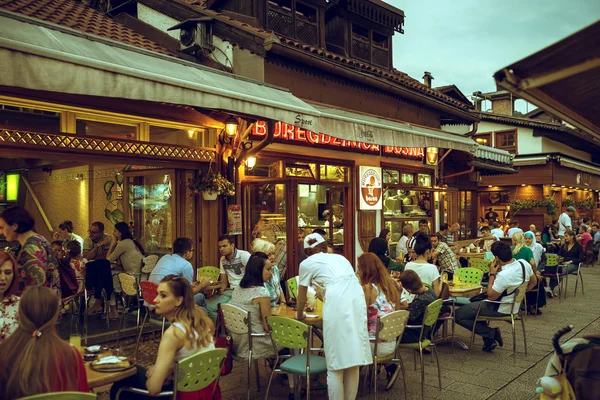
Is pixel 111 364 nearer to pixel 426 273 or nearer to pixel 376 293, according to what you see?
pixel 376 293

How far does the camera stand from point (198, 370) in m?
3.49

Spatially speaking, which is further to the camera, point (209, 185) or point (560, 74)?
point (209, 185)

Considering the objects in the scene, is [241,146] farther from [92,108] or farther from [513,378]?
[513,378]

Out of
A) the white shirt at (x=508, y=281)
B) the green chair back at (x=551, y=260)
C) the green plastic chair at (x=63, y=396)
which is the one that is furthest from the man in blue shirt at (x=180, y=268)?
the green chair back at (x=551, y=260)

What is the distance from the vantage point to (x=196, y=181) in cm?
823

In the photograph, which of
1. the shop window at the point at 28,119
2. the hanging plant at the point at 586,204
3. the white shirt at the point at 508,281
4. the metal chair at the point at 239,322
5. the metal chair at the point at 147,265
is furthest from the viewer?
the hanging plant at the point at 586,204

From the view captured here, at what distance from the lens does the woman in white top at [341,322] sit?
4.33 metres

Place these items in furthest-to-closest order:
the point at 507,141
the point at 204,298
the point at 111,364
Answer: the point at 507,141 < the point at 204,298 < the point at 111,364

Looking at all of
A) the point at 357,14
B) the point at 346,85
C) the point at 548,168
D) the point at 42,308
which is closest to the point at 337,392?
the point at 42,308

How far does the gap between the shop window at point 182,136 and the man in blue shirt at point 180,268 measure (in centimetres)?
193

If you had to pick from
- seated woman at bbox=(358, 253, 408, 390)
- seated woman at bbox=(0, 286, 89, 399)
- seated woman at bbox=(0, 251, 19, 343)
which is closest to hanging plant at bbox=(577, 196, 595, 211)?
seated woman at bbox=(358, 253, 408, 390)

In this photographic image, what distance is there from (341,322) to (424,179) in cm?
1052

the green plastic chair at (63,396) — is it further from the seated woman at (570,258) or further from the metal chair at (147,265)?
the seated woman at (570,258)

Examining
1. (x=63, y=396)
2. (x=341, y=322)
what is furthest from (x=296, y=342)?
(x=63, y=396)
